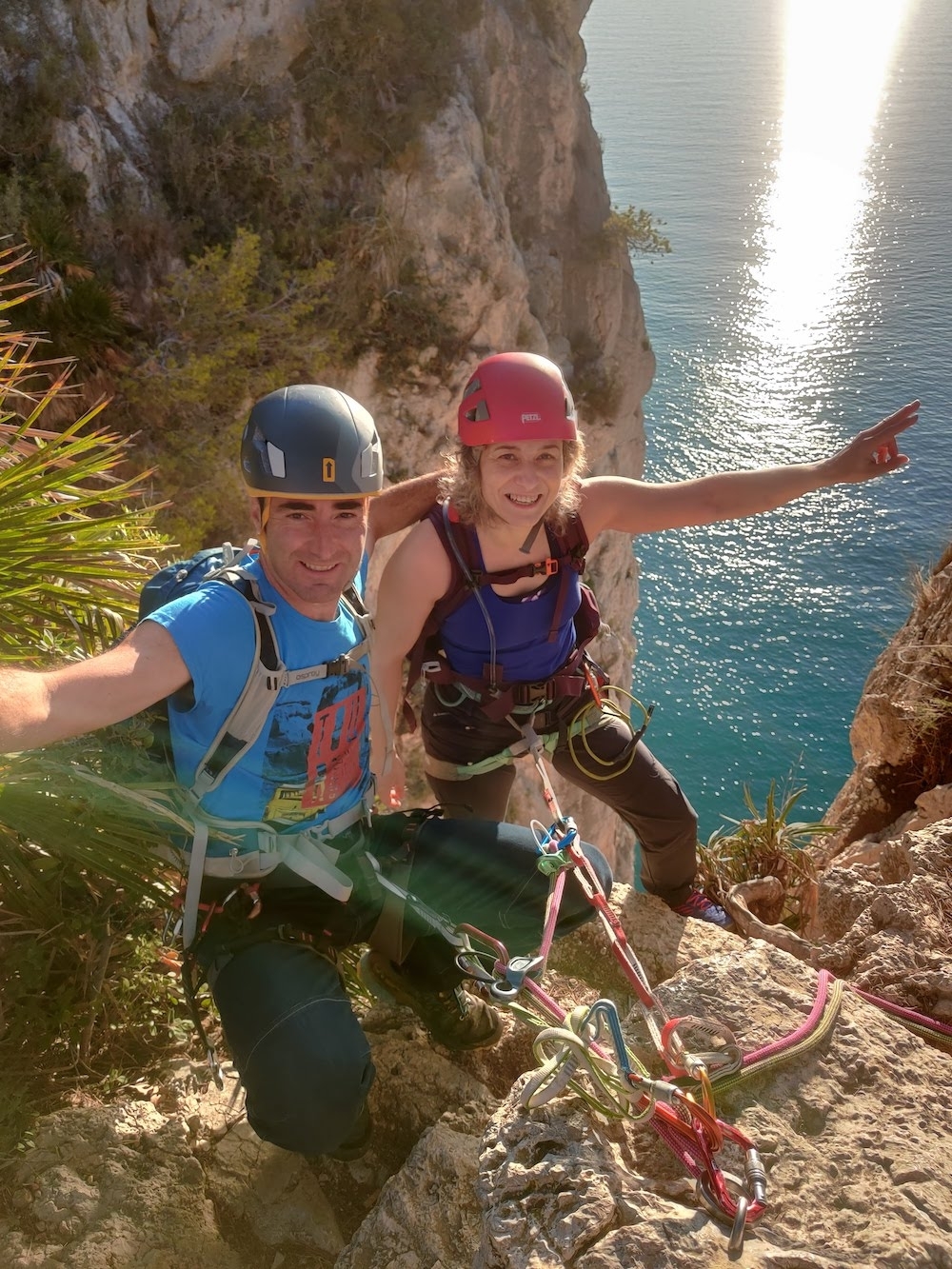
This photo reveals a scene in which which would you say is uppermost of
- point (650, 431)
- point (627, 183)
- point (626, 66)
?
point (626, 66)

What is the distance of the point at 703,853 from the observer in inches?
204

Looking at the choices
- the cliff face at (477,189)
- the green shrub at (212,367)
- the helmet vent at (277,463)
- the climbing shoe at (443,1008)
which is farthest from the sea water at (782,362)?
the cliff face at (477,189)

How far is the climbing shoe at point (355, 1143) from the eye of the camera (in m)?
2.59

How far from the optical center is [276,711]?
8.79ft

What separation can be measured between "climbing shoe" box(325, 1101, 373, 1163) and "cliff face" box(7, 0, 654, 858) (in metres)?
8.77

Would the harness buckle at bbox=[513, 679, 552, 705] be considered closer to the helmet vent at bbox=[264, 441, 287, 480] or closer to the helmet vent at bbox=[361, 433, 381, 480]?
the helmet vent at bbox=[361, 433, 381, 480]

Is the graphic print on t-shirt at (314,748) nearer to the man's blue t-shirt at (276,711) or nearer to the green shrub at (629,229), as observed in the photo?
the man's blue t-shirt at (276,711)

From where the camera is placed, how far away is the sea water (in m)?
30.8

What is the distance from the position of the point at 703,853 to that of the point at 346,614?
3.11 m

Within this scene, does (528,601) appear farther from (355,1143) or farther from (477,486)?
(355,1143)

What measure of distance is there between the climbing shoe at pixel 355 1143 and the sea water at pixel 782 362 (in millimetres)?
6005

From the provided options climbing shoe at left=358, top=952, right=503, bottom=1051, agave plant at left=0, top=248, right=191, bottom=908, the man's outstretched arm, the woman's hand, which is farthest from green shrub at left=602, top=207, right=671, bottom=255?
the man's outstretched arm

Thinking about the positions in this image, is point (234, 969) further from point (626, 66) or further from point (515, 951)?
point (626, 66)

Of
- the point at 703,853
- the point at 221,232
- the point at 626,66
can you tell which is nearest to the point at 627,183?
the point at 626,66
